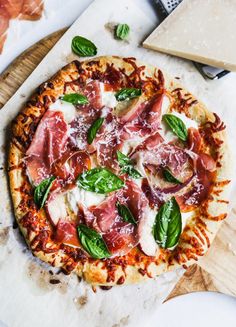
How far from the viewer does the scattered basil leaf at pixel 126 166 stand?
2.92m

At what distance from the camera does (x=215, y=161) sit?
3037mm

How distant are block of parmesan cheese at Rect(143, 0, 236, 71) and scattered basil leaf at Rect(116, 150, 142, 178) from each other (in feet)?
2.16

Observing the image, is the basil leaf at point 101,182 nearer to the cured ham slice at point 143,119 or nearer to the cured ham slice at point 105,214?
the cured ham slice at point 105,214

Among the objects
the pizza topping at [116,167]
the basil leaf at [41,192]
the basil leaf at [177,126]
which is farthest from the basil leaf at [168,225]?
the basil leaf at [41,192]

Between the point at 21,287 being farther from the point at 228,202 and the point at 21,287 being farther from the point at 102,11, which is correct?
the point at 102,11

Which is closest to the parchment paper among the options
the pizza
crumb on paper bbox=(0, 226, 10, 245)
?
crumb on paper bbox=(0, 226, 10, 245)

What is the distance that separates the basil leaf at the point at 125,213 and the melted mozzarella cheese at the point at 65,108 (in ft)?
1.61

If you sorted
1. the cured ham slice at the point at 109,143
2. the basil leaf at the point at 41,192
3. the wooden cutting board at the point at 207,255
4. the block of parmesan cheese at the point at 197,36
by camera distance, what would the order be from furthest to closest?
the block of parmesan cheese at the point at 197,36, the wooden cutting board at the point at 207,255, the cured ham slice at the point at 109,143, the basil leaf at the point at 41,192

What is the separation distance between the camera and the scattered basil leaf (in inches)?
115

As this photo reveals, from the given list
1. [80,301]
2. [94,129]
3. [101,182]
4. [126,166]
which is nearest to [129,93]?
[94,129]

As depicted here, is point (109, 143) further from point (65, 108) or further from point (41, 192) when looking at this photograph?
point (41, 192)

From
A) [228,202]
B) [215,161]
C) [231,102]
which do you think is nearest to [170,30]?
[231,102]

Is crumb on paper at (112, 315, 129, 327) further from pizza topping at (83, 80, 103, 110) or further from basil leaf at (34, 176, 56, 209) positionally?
pizza topping at (83, 80, 103, 110)

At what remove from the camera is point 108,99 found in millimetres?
3006
